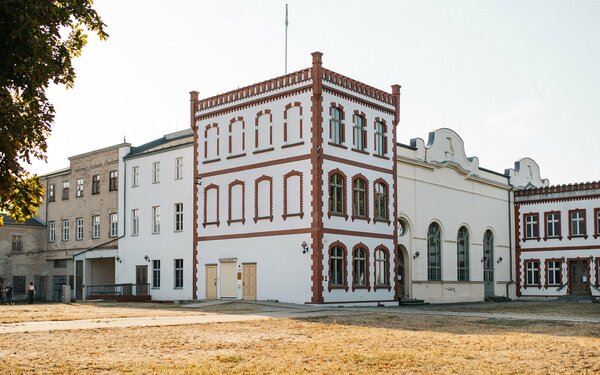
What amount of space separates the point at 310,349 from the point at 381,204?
935 inches

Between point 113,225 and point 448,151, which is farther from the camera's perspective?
point 113,225

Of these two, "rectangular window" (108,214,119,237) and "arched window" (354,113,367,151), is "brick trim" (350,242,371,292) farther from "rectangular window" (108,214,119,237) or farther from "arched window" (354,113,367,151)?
"rectangular window" (108,214,119,237)

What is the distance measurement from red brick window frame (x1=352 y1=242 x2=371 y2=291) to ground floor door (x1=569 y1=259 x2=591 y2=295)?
62.7ft

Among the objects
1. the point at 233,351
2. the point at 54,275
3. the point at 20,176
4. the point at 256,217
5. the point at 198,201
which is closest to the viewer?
the point at 20,176

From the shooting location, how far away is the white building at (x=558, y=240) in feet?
156

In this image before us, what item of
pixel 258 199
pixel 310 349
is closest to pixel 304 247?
pixel 258 199

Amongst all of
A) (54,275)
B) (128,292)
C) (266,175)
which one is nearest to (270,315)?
(266,175)

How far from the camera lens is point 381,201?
37844 mm

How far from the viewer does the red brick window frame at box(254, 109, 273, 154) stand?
36188 mm

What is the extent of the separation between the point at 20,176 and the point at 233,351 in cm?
539

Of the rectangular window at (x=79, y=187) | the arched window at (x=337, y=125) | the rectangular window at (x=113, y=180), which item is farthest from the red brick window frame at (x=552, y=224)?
the rectangular window at (x=79, y=187)

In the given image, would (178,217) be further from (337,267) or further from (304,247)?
(337,267)

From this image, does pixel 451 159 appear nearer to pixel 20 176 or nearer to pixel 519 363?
pixel 519 363

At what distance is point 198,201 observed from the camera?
40.1 meters
